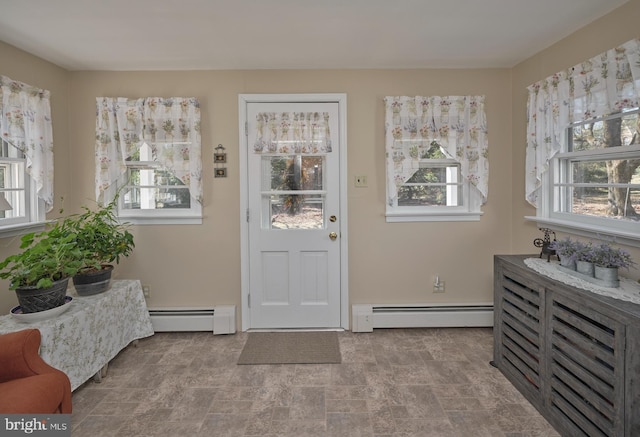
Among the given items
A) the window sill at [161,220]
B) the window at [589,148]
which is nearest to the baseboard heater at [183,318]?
the window sill at [161,220]

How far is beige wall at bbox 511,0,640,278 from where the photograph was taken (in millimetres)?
2033

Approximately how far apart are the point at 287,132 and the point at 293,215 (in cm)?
75

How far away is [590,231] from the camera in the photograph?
2264 mm

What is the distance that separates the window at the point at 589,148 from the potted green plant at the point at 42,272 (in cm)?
337

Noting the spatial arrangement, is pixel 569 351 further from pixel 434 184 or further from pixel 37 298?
pixel 37 298

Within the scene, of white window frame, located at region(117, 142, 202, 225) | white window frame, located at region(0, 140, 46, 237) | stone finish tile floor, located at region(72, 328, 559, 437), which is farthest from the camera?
white window frame, located at region(117, 142, 202, 225)

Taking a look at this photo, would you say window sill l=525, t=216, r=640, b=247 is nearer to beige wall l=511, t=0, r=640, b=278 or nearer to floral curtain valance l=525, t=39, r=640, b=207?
beige wall l=511, t=0, r=640, b=278

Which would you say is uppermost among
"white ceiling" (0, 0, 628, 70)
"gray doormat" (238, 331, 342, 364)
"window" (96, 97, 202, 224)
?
"white ceiling" (0, 0, 628, 70)

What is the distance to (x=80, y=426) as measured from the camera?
1.97 meters

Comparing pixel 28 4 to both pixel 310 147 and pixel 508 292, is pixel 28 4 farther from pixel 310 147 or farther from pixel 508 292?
pixel 508 292

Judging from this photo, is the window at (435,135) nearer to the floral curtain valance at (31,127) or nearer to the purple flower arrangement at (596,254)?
the purple flower arrangement at (596,254)

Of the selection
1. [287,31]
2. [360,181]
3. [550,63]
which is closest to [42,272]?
[287,31]

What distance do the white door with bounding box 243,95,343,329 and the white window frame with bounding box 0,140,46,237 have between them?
1.66 m

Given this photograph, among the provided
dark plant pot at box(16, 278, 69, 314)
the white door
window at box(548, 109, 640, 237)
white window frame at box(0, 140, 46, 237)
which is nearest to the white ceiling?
the white door
